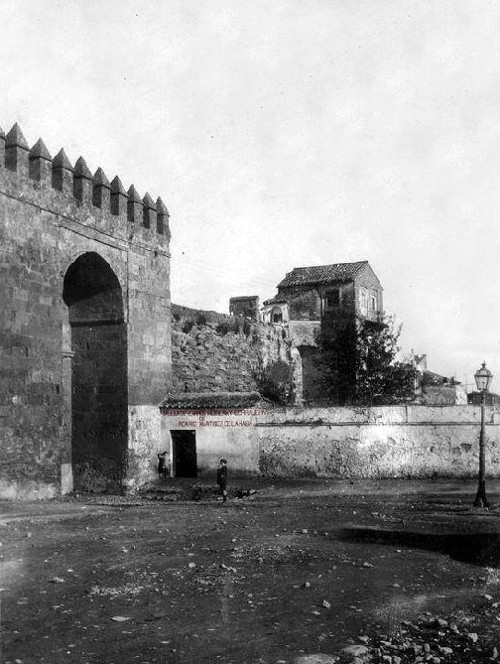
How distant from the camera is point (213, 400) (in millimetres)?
19922

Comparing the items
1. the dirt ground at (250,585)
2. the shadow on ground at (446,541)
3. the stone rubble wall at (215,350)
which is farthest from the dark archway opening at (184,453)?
the shadow on ground at (446,541)

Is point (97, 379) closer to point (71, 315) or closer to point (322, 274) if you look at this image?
point (71, 315)

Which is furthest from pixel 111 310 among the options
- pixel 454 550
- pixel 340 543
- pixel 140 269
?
pixel 454 550

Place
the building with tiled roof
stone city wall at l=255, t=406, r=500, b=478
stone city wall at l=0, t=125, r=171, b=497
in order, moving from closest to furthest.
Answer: stone city wall at l=0, t=125, r=171, b=497
stone city wall at l=255, t=406, r=500, b=478
the building with tiled roof

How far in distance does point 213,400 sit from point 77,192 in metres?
6.95

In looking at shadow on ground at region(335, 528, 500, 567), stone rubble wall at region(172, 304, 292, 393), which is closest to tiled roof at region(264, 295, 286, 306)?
stone rubble wall at region(172, 304, 292, 393)

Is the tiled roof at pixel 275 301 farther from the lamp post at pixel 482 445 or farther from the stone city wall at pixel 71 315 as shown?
the lamp post at pixel 482 445

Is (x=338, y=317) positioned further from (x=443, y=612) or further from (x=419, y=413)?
(x=443, y=612)

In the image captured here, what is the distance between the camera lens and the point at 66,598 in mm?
7363

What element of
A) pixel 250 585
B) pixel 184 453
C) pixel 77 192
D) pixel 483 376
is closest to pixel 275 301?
pixel 184 453

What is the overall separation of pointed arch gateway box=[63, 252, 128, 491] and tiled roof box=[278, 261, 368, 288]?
1028 inches

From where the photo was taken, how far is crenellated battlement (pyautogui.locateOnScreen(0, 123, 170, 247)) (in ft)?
50.9

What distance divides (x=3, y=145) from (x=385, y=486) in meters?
12.5

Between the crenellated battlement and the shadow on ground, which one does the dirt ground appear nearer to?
the shadow on ground
